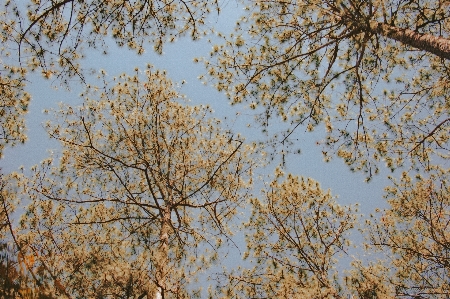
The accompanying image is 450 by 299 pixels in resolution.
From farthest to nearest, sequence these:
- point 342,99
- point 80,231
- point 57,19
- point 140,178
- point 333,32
Result: point 140,178, point 80,231, point 342,99, point 333,32, point 57,19

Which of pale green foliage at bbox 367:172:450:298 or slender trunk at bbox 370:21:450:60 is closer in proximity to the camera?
slender trunk at bbox 370:21:450:60

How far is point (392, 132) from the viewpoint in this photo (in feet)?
16.6

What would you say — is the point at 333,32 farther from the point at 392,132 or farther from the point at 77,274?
the point at 77,274


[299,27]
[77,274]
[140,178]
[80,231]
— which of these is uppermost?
[299,27]

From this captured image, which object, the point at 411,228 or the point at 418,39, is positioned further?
the point at 411,228

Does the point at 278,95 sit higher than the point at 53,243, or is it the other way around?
the point at 278,95

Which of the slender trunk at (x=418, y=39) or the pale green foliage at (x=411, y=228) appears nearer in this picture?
the slender trunk at (x=418, y=39)

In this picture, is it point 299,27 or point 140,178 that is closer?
point 299,27

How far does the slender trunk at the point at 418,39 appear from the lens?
3.54m

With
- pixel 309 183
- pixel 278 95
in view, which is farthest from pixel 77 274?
pixel 309 183

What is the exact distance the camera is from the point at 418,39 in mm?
3816

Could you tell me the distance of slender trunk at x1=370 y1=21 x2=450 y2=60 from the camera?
11.6 feet

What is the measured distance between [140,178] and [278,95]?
3.25 m

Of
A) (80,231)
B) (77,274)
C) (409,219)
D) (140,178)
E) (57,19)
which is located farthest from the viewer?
(409,219)
